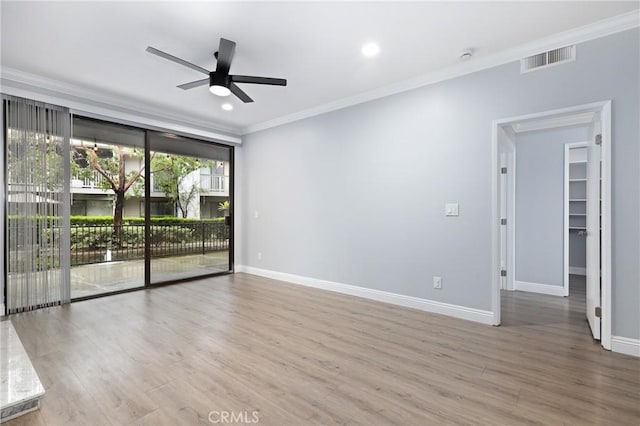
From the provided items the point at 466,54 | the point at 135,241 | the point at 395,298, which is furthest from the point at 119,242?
the point at 466,54

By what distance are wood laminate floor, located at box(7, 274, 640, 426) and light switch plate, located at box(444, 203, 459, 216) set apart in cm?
121

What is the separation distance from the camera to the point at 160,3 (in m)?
2.40

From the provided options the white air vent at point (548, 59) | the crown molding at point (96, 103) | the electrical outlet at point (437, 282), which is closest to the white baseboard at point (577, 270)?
the electrical outlet at point (437, 282)

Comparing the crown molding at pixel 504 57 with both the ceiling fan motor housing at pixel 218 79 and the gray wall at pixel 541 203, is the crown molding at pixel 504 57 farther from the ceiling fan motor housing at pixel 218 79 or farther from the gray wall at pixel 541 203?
the gray wall at pixel 541 203

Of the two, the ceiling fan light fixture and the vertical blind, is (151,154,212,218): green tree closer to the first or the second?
the vertical blind

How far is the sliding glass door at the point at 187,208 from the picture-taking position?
5.01m

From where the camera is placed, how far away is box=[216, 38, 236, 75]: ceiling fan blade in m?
2.56

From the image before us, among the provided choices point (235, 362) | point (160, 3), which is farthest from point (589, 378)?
point (160, 3)

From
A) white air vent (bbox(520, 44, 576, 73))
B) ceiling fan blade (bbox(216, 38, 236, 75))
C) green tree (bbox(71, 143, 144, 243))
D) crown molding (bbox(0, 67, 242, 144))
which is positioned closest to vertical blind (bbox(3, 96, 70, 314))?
crown molding (bbox(0, 67, 242, 144))

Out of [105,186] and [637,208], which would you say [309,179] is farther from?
[637,208]

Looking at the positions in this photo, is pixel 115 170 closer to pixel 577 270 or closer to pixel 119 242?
pixel 119 242

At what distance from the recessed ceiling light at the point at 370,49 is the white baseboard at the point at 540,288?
4.10 m

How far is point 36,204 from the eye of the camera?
3.69m

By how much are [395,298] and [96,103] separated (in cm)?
486
